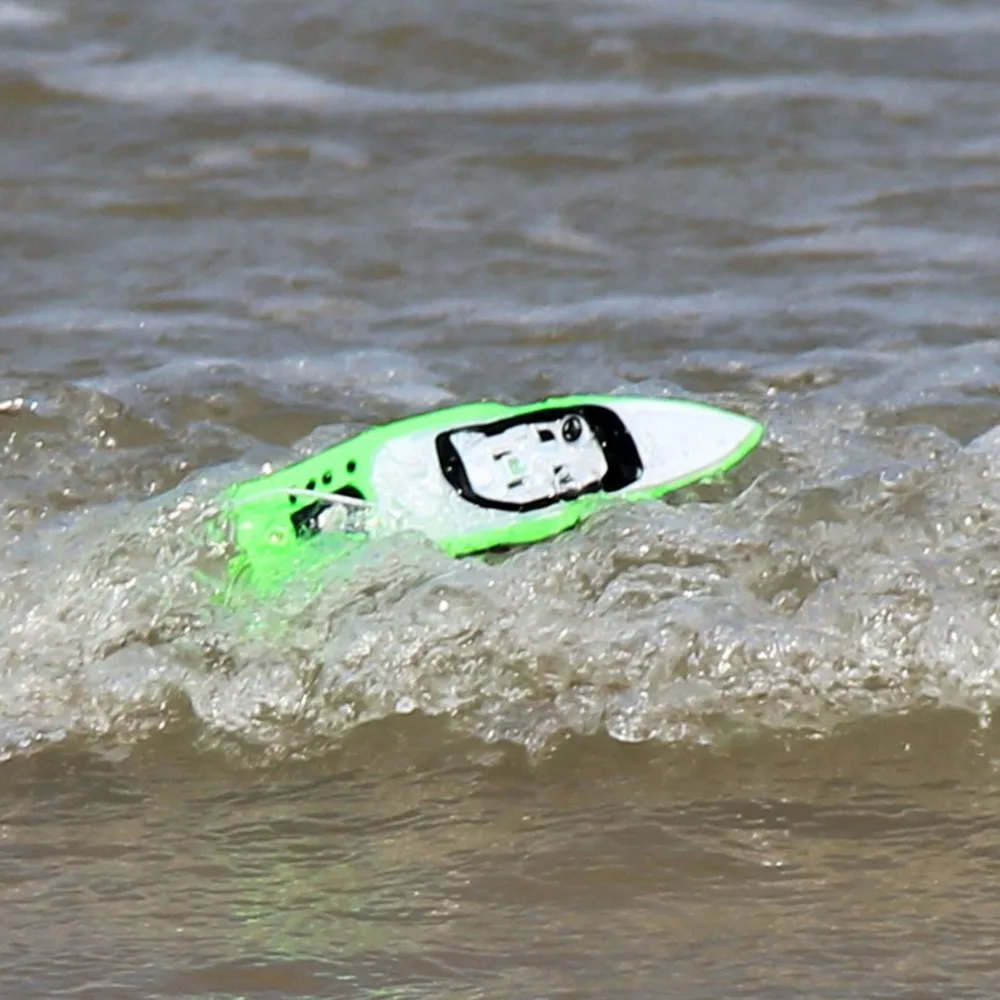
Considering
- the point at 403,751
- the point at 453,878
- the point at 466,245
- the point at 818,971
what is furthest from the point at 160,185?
the point at 818,971

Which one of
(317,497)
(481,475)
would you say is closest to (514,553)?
(481,475)

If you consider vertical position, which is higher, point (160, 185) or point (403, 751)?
point (160, 185)

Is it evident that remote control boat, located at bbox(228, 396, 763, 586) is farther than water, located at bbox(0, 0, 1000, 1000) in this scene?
Yes

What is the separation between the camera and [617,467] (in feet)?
9.38

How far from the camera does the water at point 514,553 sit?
6.63 ft

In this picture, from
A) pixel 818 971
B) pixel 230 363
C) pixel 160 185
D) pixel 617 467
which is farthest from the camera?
pixel 160 185

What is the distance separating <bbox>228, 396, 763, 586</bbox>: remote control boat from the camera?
275 cm

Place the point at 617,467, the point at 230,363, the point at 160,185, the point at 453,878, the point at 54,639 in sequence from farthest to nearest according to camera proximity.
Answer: the point at 160,185, the point at 230,363, the point at 617,467, the point at 54,639, the point at 453,878

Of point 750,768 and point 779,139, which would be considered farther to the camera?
point 779,139

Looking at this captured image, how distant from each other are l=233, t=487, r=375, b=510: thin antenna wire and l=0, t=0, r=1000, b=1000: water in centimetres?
8

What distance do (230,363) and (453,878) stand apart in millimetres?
1590

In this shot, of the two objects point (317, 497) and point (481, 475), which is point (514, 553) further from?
point (317, 497)

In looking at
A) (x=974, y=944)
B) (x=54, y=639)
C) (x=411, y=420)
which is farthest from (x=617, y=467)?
(x=974, y=944)

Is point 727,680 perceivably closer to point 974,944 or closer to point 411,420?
point 974,944
